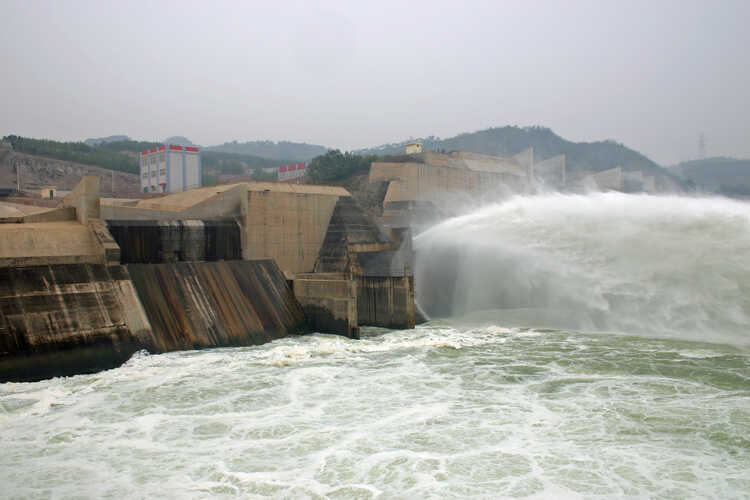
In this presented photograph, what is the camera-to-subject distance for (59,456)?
9.29 meters

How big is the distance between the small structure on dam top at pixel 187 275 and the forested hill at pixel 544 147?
115928mm

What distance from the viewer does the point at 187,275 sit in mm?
18500

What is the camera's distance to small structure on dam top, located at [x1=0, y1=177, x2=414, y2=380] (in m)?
14.7

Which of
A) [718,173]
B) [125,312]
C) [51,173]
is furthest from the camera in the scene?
[718,173]

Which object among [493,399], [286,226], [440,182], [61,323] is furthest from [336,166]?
[493,399]

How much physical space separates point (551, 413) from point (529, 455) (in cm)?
221

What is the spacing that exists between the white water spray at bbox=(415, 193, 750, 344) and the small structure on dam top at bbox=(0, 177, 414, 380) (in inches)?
118

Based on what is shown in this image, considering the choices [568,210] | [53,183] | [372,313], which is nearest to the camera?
[372,313]

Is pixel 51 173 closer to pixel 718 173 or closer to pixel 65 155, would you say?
pixel 65 155

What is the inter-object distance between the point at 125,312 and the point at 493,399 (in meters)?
10.6

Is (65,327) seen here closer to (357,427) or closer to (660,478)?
(357,427)

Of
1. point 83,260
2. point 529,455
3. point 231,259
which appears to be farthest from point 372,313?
point 529,455

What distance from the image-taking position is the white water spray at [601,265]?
18.3 m

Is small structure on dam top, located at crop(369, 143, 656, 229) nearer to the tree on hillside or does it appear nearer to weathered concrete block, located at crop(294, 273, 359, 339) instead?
the tree on hillside
